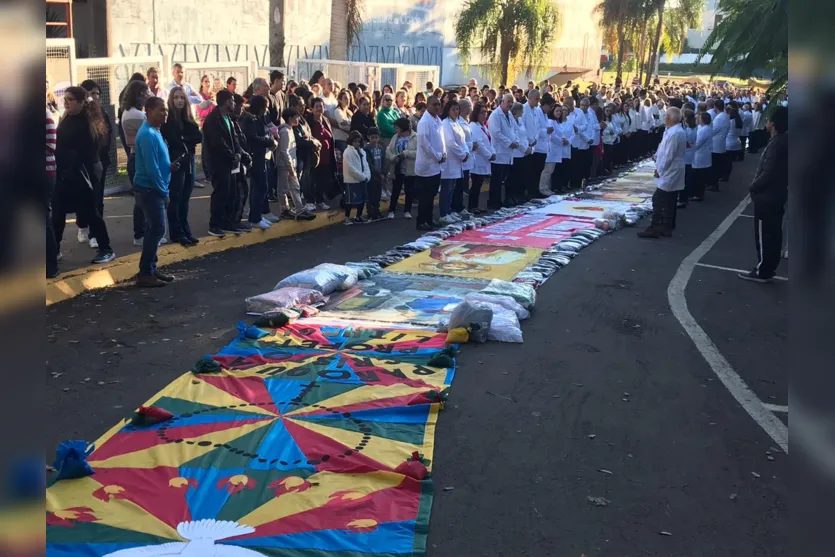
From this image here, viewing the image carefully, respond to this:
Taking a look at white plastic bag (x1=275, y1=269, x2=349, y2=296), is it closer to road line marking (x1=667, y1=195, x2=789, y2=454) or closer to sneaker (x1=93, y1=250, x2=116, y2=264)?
sneaker (x1=93, y1=250, x2=116, y2=264)

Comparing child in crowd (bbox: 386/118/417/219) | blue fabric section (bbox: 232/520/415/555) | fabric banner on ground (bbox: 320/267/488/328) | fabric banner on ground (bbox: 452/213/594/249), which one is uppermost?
child in crowd (bbox: 386/118/417/219)

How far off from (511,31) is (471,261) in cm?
2569

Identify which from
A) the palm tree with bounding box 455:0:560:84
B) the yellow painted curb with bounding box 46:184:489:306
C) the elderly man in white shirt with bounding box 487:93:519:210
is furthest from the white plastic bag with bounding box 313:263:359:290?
the palm tree with bounding box 455:0:560:84

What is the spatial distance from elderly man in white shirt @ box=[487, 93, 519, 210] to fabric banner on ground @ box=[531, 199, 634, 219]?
102 centimetres

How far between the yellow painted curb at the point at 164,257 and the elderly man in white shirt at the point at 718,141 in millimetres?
10870

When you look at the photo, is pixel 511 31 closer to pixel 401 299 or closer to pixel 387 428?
pixel 401 299

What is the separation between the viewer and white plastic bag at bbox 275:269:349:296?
29.8ft

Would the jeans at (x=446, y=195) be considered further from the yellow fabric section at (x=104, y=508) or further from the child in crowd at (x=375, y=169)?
the yellow fabric section at (x=104, y=508)

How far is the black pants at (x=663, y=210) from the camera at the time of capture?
13.9 meters

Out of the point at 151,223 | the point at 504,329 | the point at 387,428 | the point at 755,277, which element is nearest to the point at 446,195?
the point at 755,277

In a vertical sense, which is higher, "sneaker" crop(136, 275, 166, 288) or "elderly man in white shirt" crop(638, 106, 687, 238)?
"elderly man in white shirt" crop(638, 106, 687, 238)

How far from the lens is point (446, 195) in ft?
47.2

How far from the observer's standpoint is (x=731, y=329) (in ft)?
28.4
